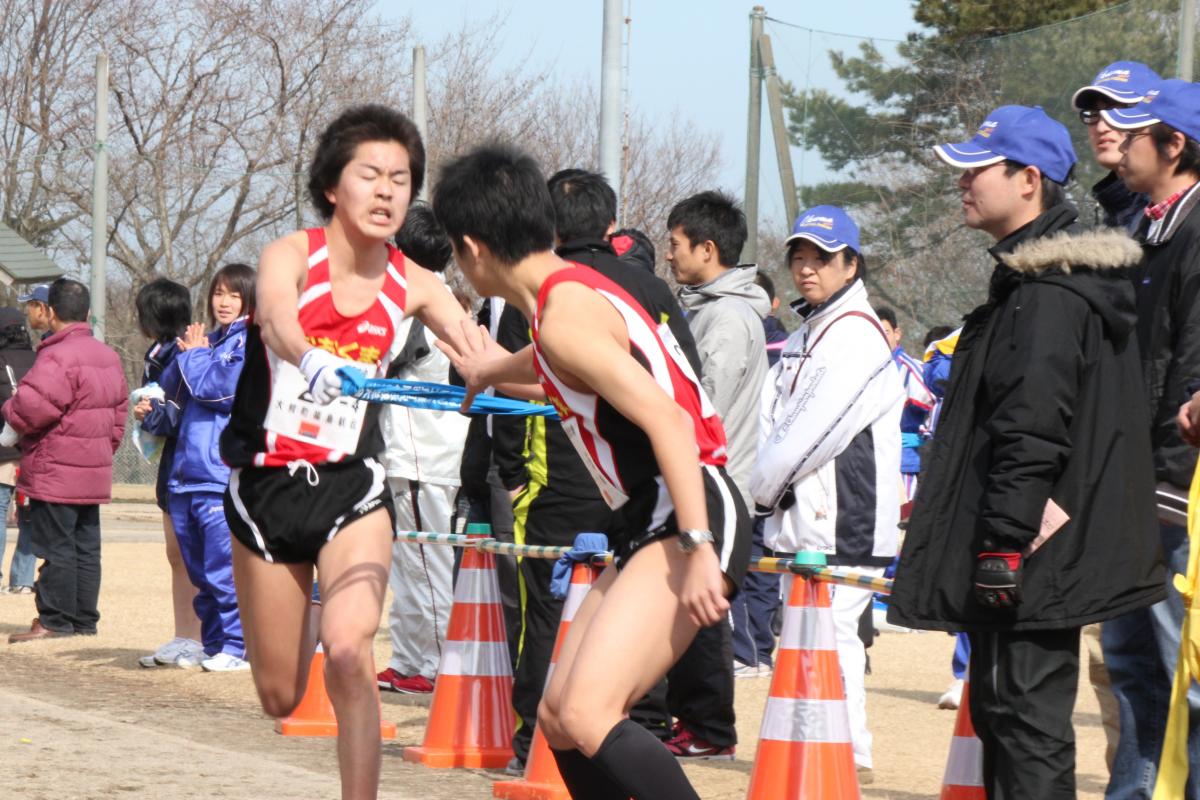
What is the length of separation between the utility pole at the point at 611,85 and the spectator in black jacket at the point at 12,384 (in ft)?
15.5

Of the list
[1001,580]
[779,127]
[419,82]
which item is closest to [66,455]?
[779,127]

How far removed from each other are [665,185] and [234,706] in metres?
31.6

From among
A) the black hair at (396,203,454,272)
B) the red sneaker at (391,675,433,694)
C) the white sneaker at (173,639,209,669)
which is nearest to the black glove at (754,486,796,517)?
the black hair at (396,203,454,272)

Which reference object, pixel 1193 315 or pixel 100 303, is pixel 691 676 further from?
pixel 100 303

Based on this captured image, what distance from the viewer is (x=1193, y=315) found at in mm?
4820

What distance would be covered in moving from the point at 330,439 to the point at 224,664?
469 cm

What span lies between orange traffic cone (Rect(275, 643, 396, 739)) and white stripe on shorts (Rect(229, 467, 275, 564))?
2393 mm

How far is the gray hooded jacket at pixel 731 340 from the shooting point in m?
8.16

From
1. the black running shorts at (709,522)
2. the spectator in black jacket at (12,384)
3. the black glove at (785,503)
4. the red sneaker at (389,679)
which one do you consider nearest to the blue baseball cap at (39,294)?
the spectator in black jacket at (12,384)

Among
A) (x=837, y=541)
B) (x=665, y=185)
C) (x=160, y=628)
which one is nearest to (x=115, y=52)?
(x=665, y=185)

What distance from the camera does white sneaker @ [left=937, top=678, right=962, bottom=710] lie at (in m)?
8.67

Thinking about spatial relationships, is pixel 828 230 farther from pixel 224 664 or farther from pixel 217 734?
pixel 224 664

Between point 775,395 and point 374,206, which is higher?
point 374,206

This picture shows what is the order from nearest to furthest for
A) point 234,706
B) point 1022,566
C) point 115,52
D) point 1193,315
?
1. point 1022,566
2. point 1193,315
3. point 234,706
4. point 115,52
